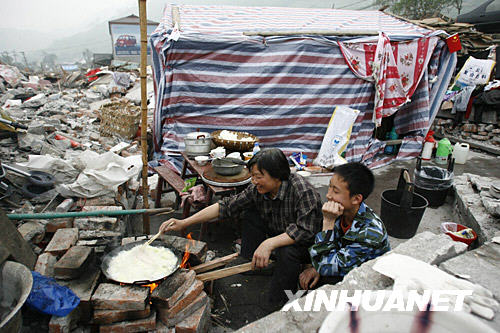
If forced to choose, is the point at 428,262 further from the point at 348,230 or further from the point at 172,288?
the point at 172,288

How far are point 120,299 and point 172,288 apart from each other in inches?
16.1

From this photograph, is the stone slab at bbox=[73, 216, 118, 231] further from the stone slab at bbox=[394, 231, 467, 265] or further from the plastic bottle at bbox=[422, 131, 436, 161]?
the plastic bottle at bbox=[422, 131, 436, 161]

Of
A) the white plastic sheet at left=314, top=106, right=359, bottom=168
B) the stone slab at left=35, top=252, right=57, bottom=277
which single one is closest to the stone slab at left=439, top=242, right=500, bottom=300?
the stone slab at left=35, top=252, right=57, bottom=277

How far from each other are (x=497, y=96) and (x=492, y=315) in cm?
971

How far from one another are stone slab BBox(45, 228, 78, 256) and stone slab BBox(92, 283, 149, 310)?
0.86 m

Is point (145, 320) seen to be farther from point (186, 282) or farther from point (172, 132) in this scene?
point (172, 132)

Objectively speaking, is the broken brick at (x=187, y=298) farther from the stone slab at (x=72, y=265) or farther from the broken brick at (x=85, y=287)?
the stone slab at (x=72, y=265)

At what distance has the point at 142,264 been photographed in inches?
108

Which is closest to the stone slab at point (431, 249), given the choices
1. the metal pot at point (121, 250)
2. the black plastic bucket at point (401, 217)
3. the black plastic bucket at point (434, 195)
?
the black plastic bucket at point (401, 217)

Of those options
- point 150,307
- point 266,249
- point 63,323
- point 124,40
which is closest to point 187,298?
point 150,307

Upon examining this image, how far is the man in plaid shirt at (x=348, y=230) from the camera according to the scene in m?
2.31

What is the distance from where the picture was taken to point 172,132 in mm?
6090

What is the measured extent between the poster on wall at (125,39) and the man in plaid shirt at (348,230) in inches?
1179

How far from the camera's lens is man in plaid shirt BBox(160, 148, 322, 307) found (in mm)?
2807
